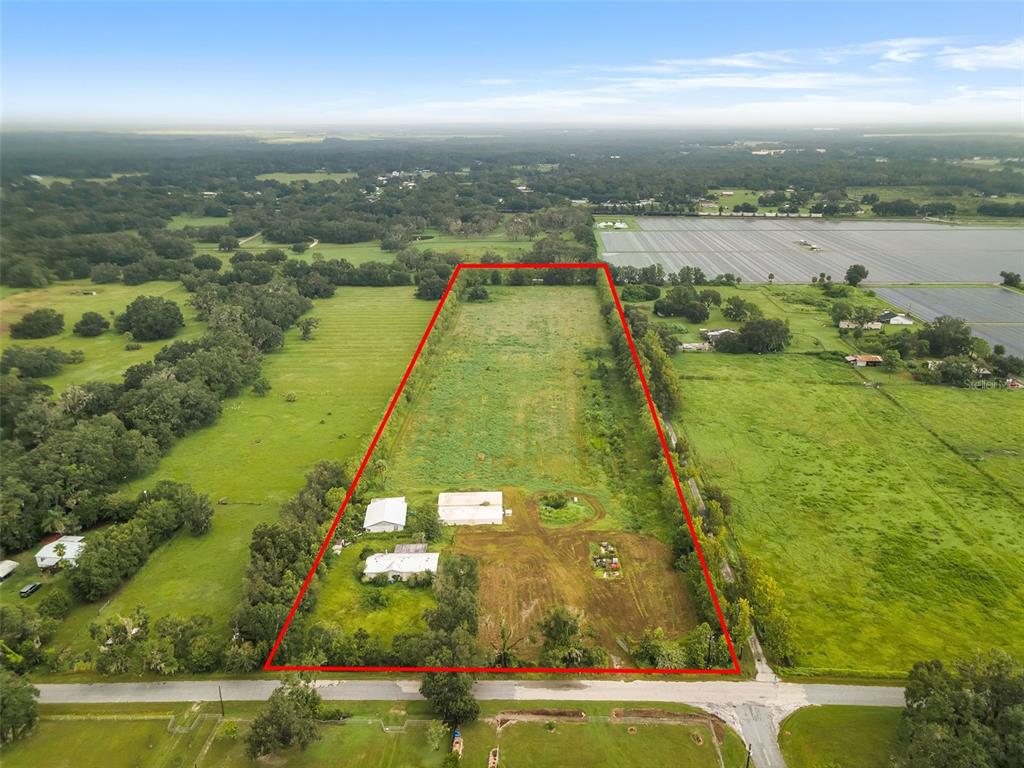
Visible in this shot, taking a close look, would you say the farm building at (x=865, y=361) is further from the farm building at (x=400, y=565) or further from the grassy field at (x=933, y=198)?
the grassy field at (x=933, y=198)

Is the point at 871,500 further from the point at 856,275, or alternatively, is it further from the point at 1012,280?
the point at 1012,280

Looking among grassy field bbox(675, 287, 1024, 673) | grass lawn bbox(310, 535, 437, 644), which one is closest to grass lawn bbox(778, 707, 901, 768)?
grassy field bbox(675, 287, 1024, 673)

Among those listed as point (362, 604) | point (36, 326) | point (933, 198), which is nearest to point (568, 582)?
point (362, 604)

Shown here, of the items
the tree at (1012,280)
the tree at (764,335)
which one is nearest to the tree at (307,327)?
the tree at (764,335)

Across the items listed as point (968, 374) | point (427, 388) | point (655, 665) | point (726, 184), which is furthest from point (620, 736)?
point (726, 184)

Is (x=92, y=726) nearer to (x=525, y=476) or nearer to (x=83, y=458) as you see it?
(x=83, y=458)

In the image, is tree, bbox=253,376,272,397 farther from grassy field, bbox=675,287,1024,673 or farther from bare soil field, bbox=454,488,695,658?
grassy field, bbox=675,287,1024,673

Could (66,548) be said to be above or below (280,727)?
below
